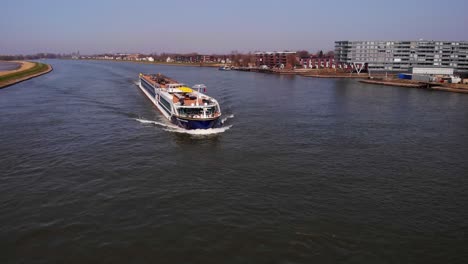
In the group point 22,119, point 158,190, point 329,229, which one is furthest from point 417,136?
→ point 22,119

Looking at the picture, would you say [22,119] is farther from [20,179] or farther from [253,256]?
[253,256]

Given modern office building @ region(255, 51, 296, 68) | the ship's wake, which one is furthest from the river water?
modern office building @ region(255, 51, 296, 68)

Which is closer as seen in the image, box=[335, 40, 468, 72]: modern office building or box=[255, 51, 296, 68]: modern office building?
box=[335, 40, 468, 72]: modern office building

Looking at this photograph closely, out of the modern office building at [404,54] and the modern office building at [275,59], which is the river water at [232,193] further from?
the modern office building at [275,59]

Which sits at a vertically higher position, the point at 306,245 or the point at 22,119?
the point at 22,119

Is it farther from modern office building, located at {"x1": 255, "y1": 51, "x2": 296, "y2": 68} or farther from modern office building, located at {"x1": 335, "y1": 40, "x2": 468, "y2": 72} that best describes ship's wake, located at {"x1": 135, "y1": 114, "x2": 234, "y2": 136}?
modern office building, located at {"x1": 255, "y1": 51, "x2": 296, "y2": 68}
